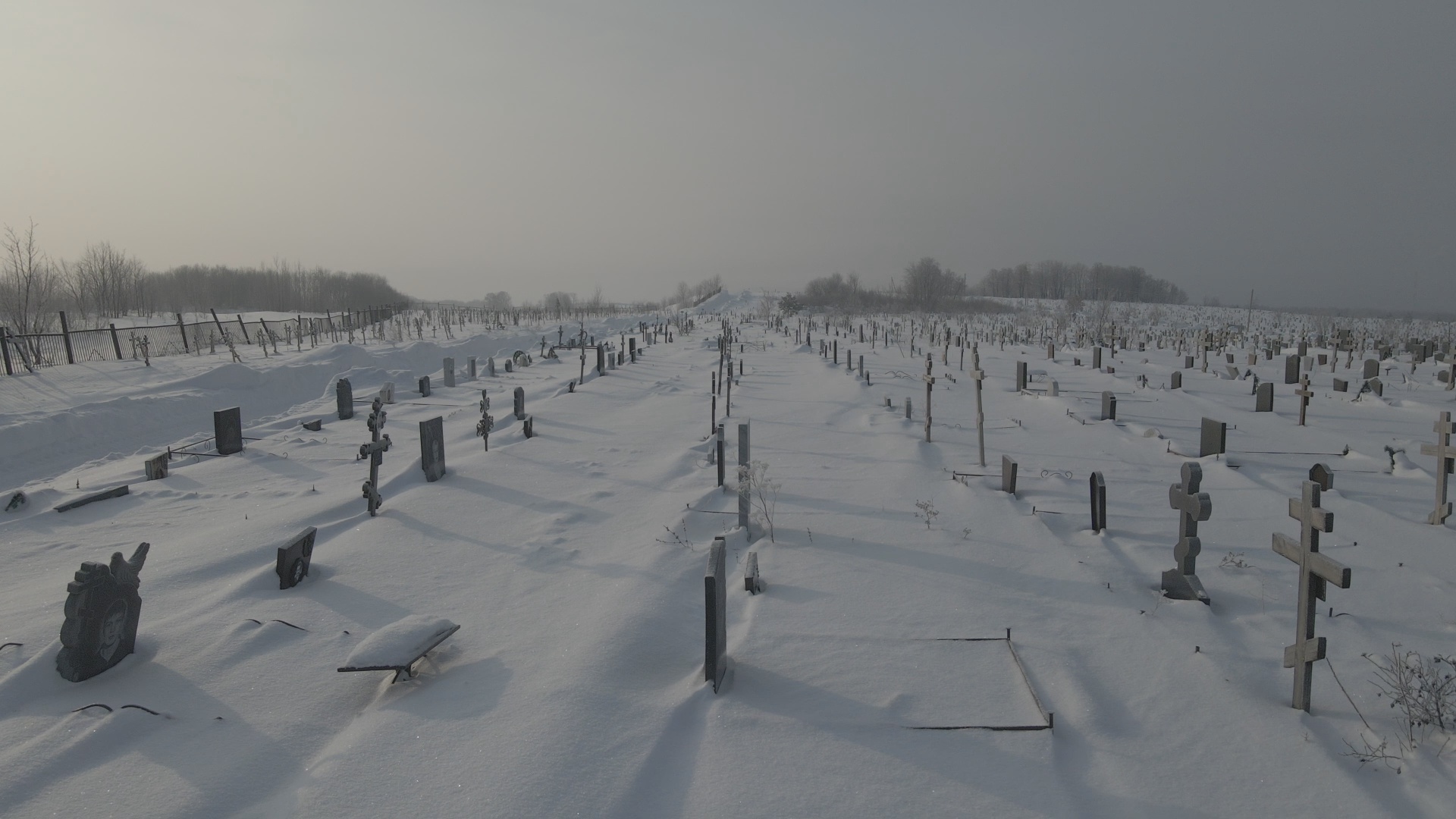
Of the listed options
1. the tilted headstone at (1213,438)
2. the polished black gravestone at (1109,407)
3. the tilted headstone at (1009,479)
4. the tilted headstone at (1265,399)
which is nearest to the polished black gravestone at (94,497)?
the tilted headstone at (1009,479)

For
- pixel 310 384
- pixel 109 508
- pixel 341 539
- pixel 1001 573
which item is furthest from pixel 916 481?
pixel 310 384

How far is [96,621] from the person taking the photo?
140 inches

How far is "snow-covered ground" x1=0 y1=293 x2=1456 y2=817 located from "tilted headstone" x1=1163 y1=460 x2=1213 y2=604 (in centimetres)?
10

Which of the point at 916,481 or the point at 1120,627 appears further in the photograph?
Answer: the point at 916,481

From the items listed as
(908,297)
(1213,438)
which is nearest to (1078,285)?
(908,297)

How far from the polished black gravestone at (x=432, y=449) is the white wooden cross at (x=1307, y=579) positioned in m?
7.23

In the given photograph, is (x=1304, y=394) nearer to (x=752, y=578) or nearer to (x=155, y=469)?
(x=752, y=578)

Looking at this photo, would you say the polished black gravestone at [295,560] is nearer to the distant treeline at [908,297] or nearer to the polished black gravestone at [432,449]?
the polished black gravestone at [432,449]

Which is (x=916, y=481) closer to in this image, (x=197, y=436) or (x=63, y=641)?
(x=63, y=641)

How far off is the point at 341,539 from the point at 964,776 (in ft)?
16.9

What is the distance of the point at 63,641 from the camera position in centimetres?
356

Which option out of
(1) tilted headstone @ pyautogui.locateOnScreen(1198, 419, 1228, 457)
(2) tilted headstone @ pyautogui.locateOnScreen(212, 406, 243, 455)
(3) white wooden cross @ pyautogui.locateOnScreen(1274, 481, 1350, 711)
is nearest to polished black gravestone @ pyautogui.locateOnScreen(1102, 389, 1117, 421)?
(1) tilted headstone @ pyautogui.locateOnScreen(1198, 419, 1228, 457)

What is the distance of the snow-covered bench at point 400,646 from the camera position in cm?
353

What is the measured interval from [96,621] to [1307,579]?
6.17m
